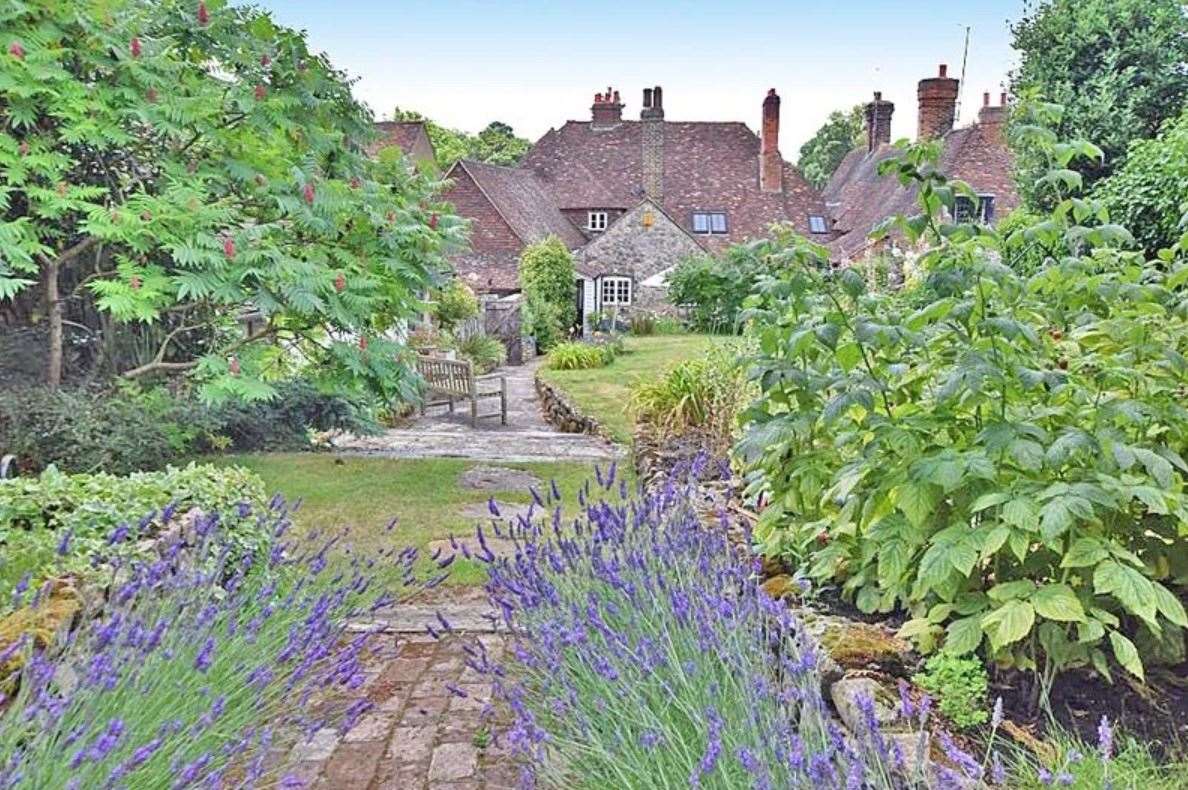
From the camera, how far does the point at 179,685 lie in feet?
6.20

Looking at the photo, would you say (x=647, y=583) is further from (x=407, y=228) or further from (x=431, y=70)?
Answer: (x=431, y=70)

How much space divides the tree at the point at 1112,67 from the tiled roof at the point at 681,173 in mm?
17436

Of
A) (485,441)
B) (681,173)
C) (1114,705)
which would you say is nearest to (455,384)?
(485,441)

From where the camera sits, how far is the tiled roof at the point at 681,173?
27938mm

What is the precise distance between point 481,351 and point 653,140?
13.7 metres

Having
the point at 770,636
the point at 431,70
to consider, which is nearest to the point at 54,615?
the point at 770,636

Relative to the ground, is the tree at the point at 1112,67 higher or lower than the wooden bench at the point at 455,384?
higher

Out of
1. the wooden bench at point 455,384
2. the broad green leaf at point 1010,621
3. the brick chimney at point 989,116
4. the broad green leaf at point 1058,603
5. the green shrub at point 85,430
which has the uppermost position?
the brick chimney at point 989,116

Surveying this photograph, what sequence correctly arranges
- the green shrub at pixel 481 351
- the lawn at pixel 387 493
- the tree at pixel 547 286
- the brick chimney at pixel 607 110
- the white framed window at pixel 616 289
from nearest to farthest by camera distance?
the lawn at pixel 387 493
the green shrub at pixel 481 351
the tree at pixel 547 286
the white framed window at pixel 616 289
the brick chimney at pixel 607 110

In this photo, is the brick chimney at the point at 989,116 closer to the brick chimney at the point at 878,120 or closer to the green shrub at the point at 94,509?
the brick chimney at the point at 878,120

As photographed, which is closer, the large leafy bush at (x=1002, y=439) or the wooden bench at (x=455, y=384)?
the large leafy bush at (x=1002, y=439)

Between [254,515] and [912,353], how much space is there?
2.77 metres

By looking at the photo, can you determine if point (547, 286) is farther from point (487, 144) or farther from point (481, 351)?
point (487, 144)

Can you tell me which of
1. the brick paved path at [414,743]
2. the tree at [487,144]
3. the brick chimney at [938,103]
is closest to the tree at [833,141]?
the tree at [487,144]
